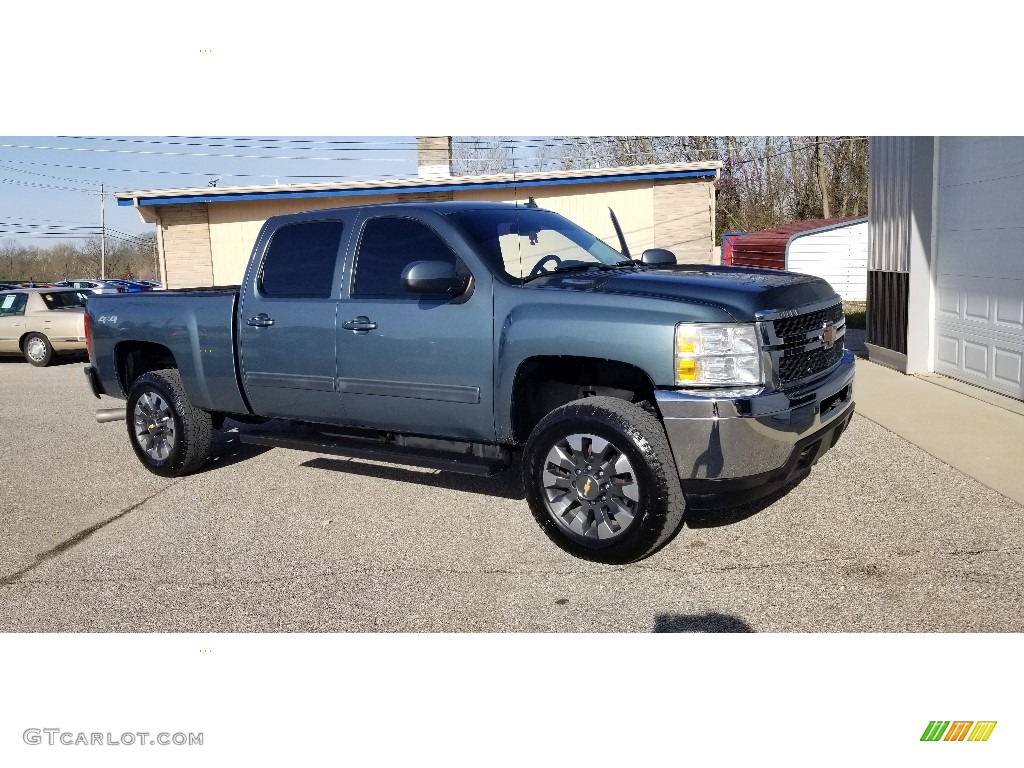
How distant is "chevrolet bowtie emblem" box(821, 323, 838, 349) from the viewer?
473 cm

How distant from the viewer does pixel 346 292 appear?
5367 mm

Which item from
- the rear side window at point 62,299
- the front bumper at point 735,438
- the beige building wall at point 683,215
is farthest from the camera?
the beige building wall at point 683,215

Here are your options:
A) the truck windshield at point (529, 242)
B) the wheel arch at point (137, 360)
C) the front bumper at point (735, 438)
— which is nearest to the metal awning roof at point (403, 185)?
the wheel arch at point (137, 360)

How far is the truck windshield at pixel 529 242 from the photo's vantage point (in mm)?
4957

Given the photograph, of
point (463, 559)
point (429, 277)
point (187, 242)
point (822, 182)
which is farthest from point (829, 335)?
point (187, 242)

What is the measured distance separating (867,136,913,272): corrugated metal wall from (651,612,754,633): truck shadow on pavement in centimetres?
767

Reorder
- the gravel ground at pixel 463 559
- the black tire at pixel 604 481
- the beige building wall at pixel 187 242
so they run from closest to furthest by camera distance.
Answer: the gravel ground at pixel 463 559 < the black tire at pixel 604 481 < the beige building wall at pixel 187 242

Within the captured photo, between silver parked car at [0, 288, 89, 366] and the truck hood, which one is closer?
the truck hood

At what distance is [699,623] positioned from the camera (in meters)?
3.76

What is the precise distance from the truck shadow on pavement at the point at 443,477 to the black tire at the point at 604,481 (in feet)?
3.89

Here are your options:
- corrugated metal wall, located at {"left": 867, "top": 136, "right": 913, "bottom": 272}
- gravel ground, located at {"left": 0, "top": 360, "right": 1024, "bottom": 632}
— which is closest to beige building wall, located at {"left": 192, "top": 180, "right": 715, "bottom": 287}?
corrugated metal wall, located at {"left": 867, "top": 136, "right": 913, "bottom": 272}

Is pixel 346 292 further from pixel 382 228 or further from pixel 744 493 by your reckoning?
pixel 744 493

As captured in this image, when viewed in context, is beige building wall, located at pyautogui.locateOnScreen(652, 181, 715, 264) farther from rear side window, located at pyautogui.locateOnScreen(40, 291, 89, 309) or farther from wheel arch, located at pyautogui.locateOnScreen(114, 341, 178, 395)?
wheel arch, located at pyautogui.locateOnScreen(114, 341, 178, 395)

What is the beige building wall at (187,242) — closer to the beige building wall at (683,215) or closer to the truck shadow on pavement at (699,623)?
the beige building wall at (683,215)
